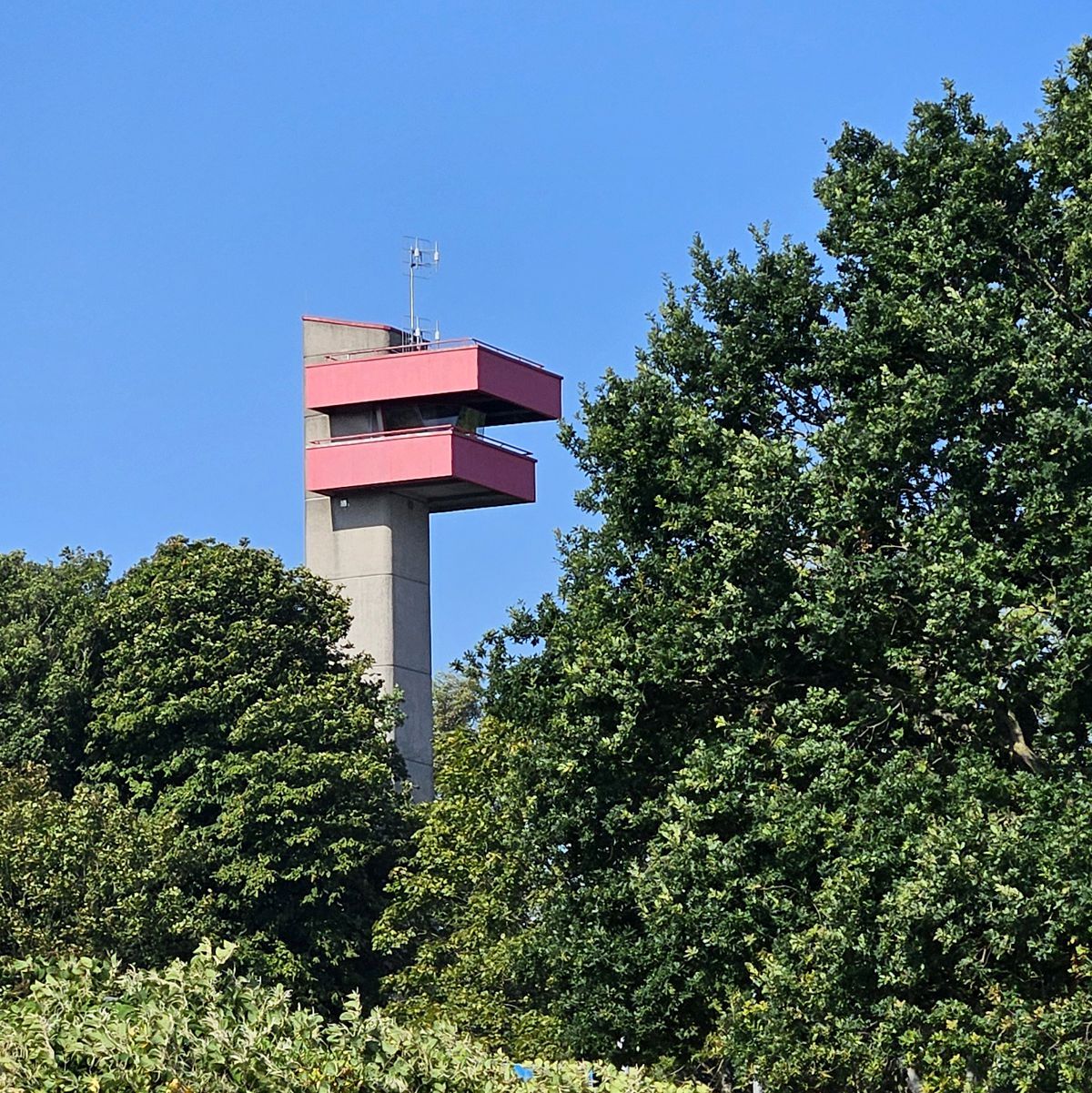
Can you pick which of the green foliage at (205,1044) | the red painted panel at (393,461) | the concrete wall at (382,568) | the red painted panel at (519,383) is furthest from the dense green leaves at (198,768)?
the green foliage at (205,1044)

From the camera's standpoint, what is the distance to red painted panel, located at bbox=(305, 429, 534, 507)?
6469cm

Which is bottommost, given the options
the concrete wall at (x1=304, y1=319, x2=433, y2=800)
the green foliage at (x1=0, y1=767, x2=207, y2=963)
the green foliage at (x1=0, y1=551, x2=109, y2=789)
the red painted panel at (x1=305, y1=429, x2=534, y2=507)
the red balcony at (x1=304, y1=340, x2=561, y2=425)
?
the green foliage at (x1=0, y1=767, x2=207, y2=963)

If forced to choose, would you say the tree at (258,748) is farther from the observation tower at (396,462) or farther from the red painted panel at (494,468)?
the red painted panel at (494,468)

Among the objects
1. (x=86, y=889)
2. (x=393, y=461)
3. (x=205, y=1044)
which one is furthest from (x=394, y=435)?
(x=205, y=1044)

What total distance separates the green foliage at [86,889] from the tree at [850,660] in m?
15.1

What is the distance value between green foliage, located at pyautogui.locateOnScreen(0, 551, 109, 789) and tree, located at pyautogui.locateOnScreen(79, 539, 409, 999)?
0.62 m

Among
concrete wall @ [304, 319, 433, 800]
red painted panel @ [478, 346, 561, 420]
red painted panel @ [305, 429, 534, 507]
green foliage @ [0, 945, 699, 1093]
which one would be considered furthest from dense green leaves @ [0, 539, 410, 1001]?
green foliage @ [0, 945, 699, 1093]

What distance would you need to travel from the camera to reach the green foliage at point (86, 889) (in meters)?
41.6

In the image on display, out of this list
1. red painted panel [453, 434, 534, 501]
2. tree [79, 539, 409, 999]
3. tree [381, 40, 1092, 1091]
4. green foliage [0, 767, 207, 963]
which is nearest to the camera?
tree [381, 40, 1092, 1091]

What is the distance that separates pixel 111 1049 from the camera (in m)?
8.47

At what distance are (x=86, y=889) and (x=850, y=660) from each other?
2250 centimetres

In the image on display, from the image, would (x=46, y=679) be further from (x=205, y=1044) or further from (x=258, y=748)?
(x=205, y=1044)

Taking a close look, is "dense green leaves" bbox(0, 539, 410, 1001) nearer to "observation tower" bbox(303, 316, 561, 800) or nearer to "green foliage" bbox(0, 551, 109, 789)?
"green foliage" bbox(0, 551, 109, 789)

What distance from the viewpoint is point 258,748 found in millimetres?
48781
